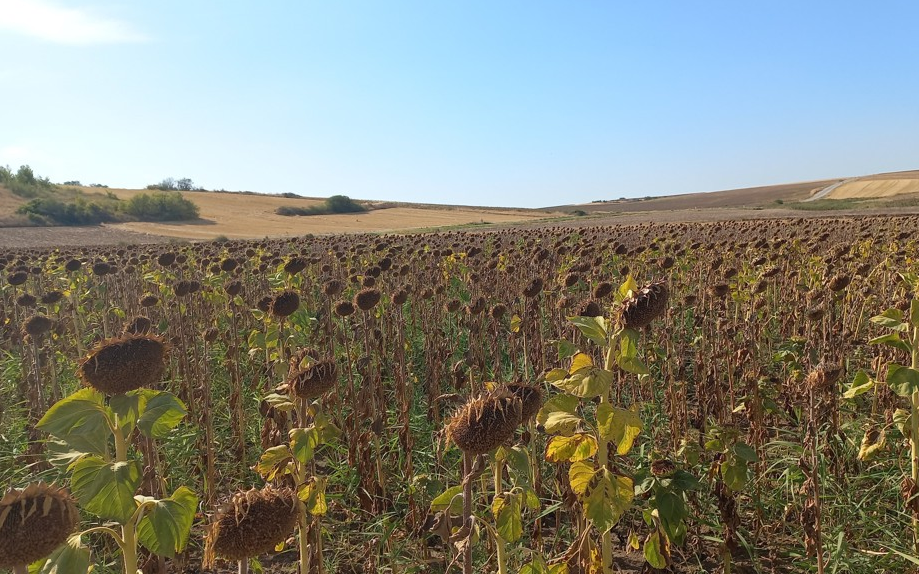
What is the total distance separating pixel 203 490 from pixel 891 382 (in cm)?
427

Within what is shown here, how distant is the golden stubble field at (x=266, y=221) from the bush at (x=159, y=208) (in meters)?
1.97

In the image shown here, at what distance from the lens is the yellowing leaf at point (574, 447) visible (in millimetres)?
2143

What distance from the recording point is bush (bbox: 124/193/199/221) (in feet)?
208

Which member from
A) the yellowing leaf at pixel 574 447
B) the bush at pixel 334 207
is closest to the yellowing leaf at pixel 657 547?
the yellowing leaf at pixel 574 447

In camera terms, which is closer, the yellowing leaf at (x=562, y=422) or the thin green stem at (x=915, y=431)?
the yellowing leaf at (x=562, y=422)

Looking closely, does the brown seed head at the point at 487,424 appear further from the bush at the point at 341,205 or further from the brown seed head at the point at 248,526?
the bush at the point at 341,205

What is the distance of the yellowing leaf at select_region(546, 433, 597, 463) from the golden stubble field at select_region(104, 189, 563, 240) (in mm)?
43539

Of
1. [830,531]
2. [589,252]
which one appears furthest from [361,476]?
[589,252]

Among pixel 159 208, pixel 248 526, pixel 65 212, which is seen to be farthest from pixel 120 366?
pixel 159 208

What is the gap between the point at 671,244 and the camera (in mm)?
9547

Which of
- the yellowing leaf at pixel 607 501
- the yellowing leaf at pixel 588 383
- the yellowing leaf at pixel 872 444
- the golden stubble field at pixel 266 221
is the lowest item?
the yellowing leaf at pixel 872 444

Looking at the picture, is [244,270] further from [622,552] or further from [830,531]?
[830,531]

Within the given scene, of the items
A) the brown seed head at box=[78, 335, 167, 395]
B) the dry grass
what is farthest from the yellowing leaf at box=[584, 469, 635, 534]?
the dry grass

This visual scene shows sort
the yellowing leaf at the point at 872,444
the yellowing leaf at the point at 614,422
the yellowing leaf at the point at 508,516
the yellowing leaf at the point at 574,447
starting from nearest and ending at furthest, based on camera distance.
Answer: the yellowing leaf at the point at 508,516, the yellowing leaf at the point at 614,422, the yellowing leaf at the point at 574,447, the yellowing leaf at the point at 872,444
